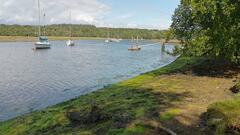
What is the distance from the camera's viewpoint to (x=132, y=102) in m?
18.6

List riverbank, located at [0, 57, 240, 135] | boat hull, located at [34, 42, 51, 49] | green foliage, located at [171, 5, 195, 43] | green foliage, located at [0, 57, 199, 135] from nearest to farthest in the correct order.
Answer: riverbank, located at [0, 57, 240, 135] < green foliage, located at [0, 57, 199, 135] < green foliage, located at [171, 5, 195, 43] < boat hull, located at [34, 42, 51, 49]

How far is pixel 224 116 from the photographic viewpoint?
1247 cm

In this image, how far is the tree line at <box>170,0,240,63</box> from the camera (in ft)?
77.6

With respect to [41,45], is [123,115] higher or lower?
higher

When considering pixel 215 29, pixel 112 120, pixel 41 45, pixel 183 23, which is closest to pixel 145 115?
pixel 112 120

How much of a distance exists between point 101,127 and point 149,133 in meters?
2.20

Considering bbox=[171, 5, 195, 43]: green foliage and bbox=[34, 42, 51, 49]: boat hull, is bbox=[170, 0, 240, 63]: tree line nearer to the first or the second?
bbox=[171, 5, 195, 43]: green foliage

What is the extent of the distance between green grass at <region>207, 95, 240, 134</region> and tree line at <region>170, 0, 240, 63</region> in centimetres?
1110

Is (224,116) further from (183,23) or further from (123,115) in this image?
(183,23)

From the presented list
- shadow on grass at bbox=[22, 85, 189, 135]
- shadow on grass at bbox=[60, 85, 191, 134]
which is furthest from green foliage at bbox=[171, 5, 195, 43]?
shadow on grass at bbox=[22, 85, 189, 135]

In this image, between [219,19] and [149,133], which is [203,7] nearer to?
[219,19]

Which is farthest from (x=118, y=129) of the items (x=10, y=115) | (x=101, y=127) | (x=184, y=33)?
(x=184, y=33)

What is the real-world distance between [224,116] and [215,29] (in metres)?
13.3

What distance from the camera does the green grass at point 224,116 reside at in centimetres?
1198
